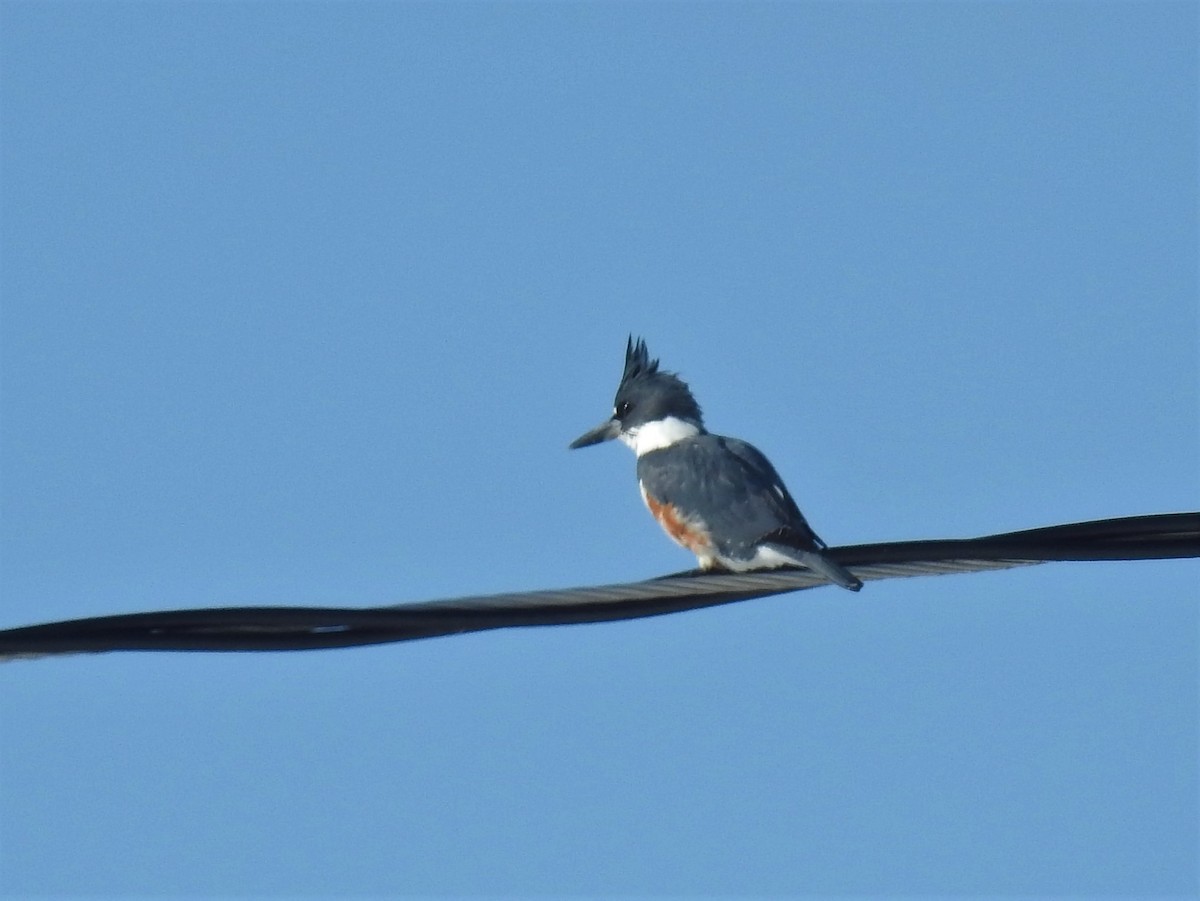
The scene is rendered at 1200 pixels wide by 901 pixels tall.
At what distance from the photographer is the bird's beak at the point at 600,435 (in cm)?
756

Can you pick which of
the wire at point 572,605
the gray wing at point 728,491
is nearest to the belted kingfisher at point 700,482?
the gray wing at point 728,491

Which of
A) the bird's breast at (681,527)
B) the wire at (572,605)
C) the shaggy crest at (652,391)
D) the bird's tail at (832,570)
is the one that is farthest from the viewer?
the shaggy crest at (652,391)

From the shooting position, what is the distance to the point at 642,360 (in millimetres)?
7590

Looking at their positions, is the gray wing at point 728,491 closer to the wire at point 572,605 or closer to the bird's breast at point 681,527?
the bird's breast at point 681,527

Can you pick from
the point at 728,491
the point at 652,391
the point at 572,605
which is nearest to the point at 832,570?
the point at 572,605

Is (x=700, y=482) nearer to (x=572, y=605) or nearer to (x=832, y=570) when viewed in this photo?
(x=832, y=570)

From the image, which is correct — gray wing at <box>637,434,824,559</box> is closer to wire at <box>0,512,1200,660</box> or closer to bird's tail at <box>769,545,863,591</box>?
bird's tail at <box>769,545,863,591</box>

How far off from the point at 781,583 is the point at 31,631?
1.73 m

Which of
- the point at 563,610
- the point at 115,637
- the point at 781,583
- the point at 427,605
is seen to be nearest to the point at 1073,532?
the point at 781,583

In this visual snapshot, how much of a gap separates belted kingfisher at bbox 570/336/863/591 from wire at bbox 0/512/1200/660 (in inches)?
20.3

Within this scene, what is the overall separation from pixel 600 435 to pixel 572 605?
3773 millimetres

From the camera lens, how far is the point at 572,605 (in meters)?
3.86

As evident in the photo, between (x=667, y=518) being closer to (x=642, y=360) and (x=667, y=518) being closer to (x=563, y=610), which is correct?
(x=642, y=360)

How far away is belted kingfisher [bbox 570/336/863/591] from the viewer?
566 cm
